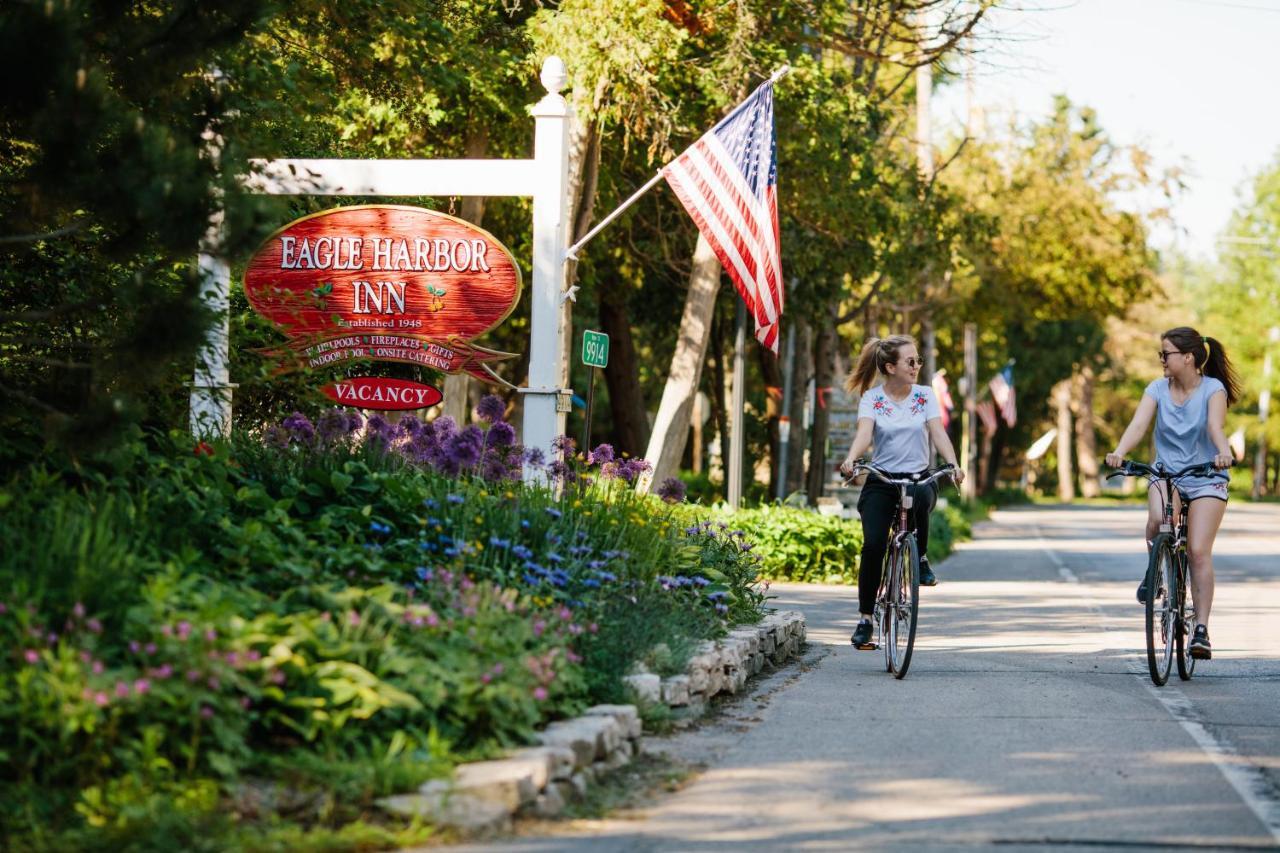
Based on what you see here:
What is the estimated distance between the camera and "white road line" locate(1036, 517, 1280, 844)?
627 cm

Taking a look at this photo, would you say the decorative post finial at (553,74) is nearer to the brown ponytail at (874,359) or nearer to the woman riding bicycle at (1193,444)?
the brown ponytail at (874,359)

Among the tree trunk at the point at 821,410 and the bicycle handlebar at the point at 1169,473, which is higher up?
the tree trunk at the point at 821,410

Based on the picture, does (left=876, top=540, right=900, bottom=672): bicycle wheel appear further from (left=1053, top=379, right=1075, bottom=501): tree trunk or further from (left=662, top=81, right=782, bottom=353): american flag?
(left=1053, top=379, right=1075, bottom=501): tree trunk

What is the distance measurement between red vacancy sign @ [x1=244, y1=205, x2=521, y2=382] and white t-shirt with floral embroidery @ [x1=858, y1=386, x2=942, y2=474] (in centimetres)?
410

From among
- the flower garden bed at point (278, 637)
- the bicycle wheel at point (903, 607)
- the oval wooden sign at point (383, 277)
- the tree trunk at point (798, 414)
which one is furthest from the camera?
the tree trunk at point (798, 414)

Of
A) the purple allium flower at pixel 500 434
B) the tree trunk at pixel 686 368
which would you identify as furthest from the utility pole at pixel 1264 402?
the purple allium flower at pixel 500 434

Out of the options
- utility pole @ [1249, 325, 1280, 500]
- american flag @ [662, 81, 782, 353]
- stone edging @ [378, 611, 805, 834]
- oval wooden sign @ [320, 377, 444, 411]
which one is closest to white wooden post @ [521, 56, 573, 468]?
oval wooden sign @ [320, 377, 444, 411]

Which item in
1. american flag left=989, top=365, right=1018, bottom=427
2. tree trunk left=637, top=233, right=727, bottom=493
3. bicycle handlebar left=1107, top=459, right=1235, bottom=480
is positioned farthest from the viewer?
american flag left=989, top=365, right=1018, bottom=427

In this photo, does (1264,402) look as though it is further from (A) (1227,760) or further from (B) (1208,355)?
(A) (1227,760)

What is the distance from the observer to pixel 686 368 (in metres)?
21.7

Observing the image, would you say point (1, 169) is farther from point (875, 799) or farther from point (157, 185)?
point (875, 799)

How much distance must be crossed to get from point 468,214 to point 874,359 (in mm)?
13984

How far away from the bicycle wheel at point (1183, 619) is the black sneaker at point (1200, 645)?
3 centimetres

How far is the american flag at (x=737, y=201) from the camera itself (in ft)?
51.0
